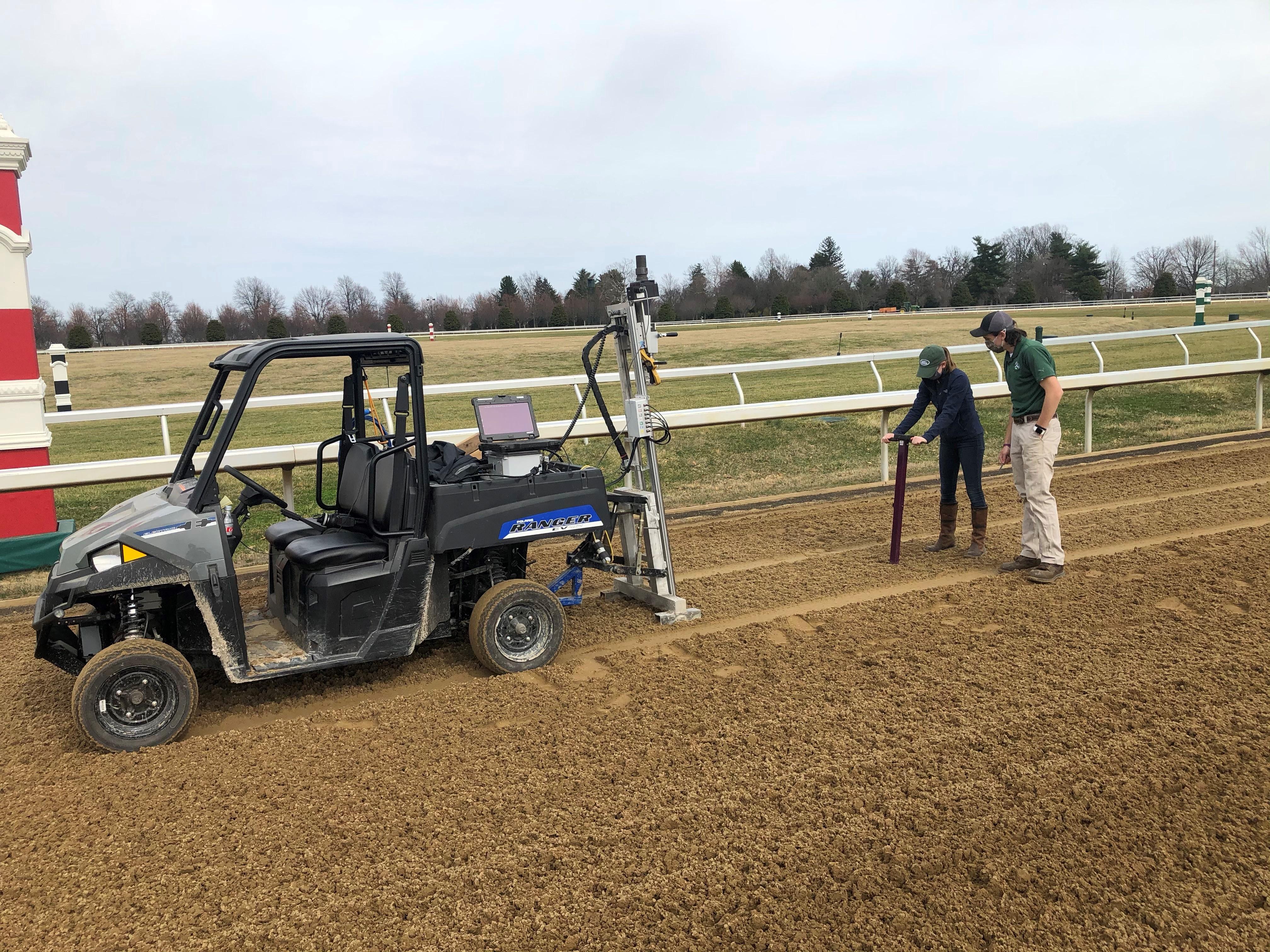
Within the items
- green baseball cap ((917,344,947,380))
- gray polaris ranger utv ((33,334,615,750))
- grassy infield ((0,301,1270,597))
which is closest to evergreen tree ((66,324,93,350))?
grassy infield ((0,301,1270,597))

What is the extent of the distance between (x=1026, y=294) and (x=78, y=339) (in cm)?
5774

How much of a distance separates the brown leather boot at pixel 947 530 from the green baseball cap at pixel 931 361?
3.53 ft

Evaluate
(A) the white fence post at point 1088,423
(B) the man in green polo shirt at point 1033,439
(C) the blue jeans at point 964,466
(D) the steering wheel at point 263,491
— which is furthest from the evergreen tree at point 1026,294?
(D) the steering wheel at point 263,491

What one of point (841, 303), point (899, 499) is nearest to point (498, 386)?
point (899, 499)

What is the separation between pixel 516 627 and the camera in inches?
213

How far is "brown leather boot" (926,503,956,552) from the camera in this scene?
7766mm

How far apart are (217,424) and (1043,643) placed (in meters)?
4.90

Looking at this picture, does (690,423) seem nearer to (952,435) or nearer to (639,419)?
(952,435)

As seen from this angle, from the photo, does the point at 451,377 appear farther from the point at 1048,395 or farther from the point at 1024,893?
the point at 1024,893

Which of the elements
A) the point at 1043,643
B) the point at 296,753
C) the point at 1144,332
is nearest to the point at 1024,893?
the point at 1043,643

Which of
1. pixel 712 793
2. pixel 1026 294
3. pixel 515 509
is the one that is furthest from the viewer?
pixel 1026 294

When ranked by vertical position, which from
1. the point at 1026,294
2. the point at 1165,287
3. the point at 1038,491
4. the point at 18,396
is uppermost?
the point at 1026,294

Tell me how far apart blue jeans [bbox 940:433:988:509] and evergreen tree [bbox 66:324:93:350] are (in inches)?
1800

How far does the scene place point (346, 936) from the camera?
121 inches
